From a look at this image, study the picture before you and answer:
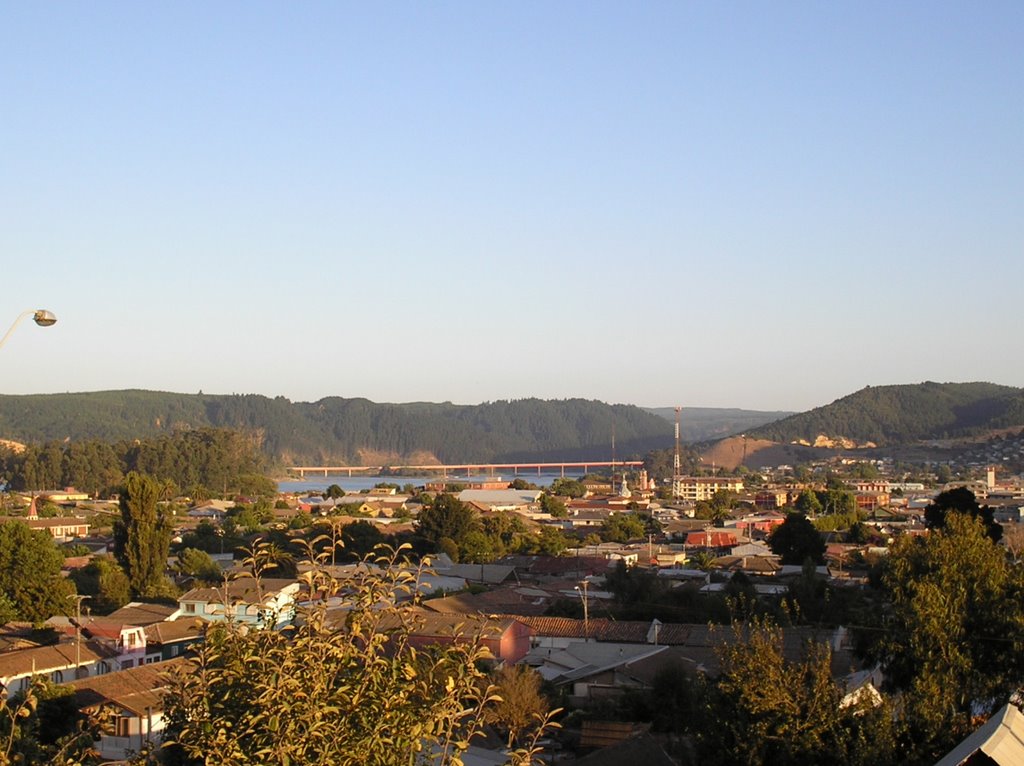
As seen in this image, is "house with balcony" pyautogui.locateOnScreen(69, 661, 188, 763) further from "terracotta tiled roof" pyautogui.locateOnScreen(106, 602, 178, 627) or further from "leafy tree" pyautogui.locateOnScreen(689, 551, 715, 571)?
"leafy tree" pyautogui.locateOnScreen(689, 551, 715, 571)

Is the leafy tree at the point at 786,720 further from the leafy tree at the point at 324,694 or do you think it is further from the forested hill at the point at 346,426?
the forested hill at the point at 346,426

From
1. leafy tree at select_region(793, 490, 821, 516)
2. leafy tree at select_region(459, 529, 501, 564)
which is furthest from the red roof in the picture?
leafy tree at select_region(793, 490, 821, 516)

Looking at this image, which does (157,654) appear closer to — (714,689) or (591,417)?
(714,689)

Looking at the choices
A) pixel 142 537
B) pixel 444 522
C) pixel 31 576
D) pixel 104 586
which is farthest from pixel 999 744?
pixel 444 522

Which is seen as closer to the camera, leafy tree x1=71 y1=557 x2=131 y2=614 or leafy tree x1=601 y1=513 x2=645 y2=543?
leafy tree x1=71 y1=557 x2=131 y2=614

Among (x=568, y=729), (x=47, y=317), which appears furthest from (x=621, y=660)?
(x=47, y=317)
